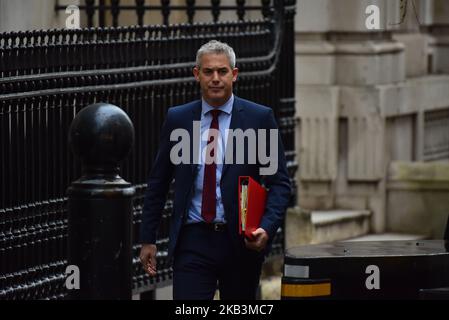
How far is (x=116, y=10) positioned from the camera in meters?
14.4

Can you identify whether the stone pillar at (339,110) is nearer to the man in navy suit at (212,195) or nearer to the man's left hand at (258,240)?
the man in navy suit at (212,195)

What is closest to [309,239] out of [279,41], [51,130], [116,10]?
[279,41]

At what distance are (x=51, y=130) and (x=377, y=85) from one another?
677 centimetres

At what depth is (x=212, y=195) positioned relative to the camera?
9367 millimetres

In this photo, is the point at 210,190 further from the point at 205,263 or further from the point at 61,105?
the point at 61,105

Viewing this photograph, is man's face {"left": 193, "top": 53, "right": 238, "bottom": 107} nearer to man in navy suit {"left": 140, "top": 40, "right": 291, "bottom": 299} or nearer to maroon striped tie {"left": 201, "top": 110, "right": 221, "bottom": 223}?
man in navy suit {"left": 140, "top": 40, "right": 291, "bottom": 299}

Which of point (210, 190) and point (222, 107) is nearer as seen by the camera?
point (210, 190)

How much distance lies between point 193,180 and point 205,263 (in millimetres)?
409

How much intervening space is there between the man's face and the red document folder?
0.43m

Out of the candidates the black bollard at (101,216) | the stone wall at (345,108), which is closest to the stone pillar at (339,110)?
the stone wall at (345,108)

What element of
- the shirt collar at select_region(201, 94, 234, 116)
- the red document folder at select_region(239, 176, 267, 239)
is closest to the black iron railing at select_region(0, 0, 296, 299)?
the shirt collar at select_region(201, 94, 234, 116)

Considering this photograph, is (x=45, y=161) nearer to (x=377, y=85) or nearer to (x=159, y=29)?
(x=159, y=29)

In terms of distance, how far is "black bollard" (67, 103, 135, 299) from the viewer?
27.0 feet

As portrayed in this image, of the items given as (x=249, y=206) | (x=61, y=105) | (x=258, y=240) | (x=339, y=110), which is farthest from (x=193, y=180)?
(x=339, y=110)
